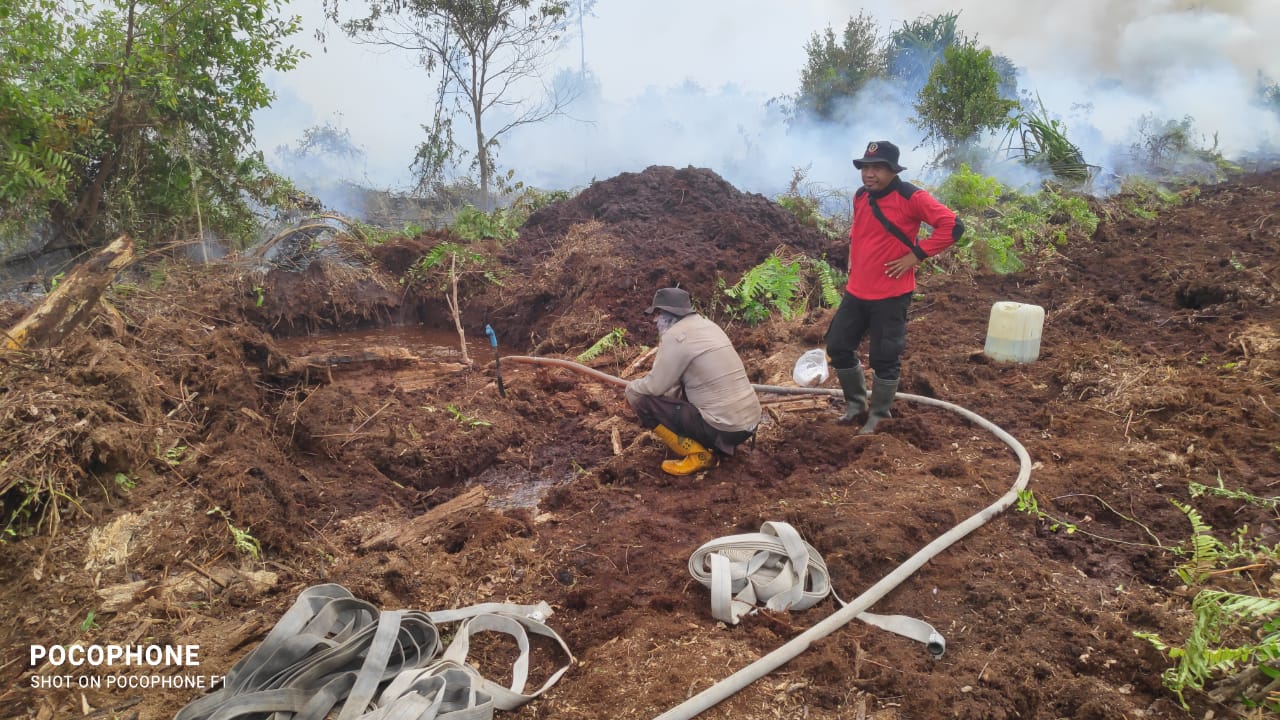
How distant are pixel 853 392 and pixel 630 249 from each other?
5.67 metres

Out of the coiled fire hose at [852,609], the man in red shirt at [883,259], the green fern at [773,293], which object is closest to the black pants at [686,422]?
the man in red shirt at [883,259]

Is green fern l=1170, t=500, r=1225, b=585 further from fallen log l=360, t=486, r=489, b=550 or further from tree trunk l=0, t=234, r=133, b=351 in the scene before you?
tree trunk l=0, t=234, r=133, b=351

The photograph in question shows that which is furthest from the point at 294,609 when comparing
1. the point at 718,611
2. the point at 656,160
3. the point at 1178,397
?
the point at 656,160

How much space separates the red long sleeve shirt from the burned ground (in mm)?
1157

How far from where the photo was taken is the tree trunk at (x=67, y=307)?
416 cm

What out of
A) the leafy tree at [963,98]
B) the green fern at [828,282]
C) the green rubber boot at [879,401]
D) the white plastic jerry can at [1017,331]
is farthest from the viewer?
the leafy tree at [963,98]

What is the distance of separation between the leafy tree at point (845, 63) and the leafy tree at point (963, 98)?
5.99 m

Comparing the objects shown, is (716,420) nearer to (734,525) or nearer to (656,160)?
(734,525)

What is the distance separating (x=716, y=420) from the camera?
15.4ft

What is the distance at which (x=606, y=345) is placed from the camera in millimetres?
7953

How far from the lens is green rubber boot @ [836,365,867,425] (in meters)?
5.31

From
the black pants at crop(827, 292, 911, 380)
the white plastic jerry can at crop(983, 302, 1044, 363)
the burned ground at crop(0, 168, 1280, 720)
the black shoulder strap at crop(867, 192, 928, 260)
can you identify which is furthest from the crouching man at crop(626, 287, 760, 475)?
the white plastic jerry can at crop(983, 302, 1044, 363)

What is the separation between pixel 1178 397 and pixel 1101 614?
2820 millimetres

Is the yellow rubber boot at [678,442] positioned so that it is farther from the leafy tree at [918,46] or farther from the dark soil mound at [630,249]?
the leafy tree at [918,46]
